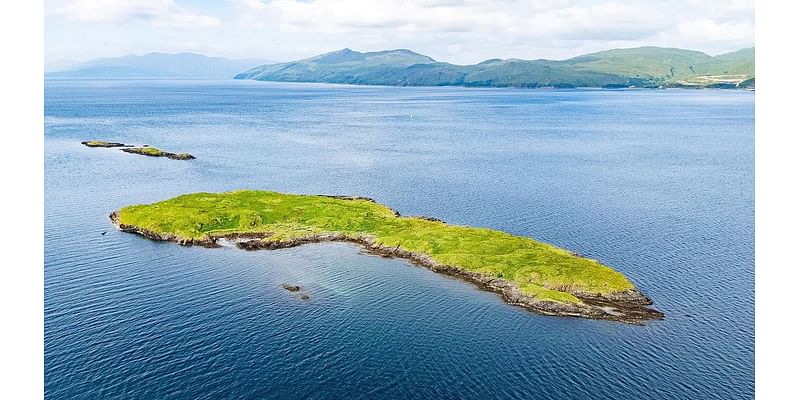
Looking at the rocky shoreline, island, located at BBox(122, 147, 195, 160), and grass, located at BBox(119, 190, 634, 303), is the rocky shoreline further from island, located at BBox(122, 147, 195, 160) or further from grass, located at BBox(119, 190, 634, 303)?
island, located at BBox(122, 147, 195, 160)

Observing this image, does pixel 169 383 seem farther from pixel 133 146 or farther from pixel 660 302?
pixel 133 146

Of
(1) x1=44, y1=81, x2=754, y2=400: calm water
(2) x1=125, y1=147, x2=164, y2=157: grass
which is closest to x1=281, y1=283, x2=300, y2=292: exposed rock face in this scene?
(1) x1=44, y1=81, x2=754, y2=400: calm water

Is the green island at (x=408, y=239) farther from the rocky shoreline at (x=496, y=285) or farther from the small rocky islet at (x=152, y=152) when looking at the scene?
the small rocky islet at (x=152, y=152)

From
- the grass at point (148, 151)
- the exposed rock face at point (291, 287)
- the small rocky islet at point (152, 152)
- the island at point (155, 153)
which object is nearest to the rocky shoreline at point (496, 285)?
the exposed rock face at point (291, 287)

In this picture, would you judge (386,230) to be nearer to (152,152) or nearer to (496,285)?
(496,285)

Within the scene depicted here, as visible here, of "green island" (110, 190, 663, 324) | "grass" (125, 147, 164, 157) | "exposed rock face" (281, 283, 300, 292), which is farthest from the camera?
"grass" (125, 147, 164, 157)

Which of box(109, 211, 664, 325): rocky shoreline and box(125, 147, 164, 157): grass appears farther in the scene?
box(125, 147, 164, 157): grass
